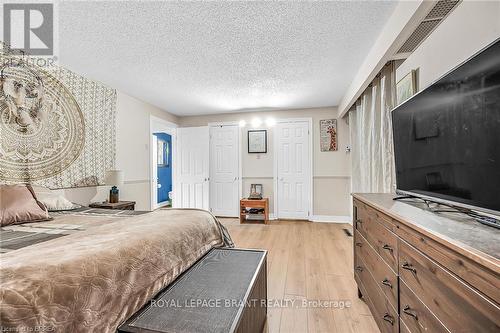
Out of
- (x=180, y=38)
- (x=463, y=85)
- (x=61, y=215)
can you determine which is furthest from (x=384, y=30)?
(x=61, y=215)

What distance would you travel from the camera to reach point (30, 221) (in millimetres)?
1882

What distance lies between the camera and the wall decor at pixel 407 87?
202cm

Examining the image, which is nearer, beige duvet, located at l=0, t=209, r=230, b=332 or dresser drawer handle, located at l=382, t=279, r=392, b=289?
beige duvet, located at l=0, t=209, r=230, b=332

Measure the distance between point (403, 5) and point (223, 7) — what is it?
4.28ft

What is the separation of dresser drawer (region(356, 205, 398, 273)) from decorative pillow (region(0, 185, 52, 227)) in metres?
2.57

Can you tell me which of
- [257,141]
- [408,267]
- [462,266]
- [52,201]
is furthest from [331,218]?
[52,201]

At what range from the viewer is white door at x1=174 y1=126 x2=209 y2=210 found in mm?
5258

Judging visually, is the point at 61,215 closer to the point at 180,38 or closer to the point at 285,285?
the point at 180,38

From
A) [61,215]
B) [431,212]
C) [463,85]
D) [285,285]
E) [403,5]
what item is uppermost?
[403,5]

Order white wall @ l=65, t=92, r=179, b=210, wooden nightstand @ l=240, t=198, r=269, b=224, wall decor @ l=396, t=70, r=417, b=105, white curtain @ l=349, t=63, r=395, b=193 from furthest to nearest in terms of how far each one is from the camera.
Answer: wooden nightstand @ l=240, t=198, r=269, b=224
white wall @ l=65, t=92, r=179, b=210
white curtain @ l=349, t=63, r=395, b=193
wall decor @ l=396, t=70, r=417, b=105

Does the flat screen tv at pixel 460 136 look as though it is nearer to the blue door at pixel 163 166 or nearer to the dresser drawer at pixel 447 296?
the dresser drawer at pixel 447 296

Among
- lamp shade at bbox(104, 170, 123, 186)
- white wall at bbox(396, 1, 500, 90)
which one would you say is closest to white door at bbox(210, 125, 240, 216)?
lamp shade at bbox(104, 170, 123, 186)

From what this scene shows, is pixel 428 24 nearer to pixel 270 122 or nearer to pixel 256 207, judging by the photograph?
pixel 270 122

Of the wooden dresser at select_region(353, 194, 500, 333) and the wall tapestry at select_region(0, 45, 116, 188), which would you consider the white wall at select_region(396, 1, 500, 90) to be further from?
the wall tapestry at select_region(0, 45, 116, 188)
